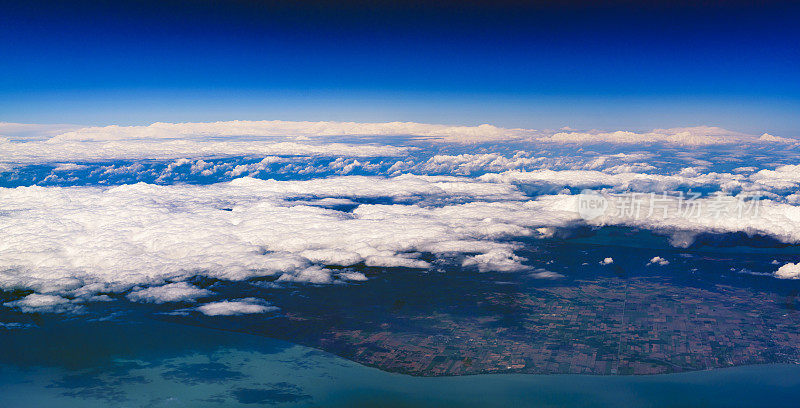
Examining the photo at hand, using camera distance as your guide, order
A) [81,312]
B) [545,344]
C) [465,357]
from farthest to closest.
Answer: [81,312] → [545,344] → [465,357]

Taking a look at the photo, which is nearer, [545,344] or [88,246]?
[545,344]

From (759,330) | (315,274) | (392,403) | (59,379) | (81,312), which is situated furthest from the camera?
(315,274)

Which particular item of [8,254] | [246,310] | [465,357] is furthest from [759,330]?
[8,254]

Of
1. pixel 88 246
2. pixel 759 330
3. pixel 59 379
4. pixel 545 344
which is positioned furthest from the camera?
pixel 88 246

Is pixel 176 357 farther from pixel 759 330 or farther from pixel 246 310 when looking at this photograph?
pixel 759 330

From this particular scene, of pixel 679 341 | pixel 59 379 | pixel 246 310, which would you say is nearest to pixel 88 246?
pixel 246 310

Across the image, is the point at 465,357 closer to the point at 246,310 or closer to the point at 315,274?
the point at 246,310
